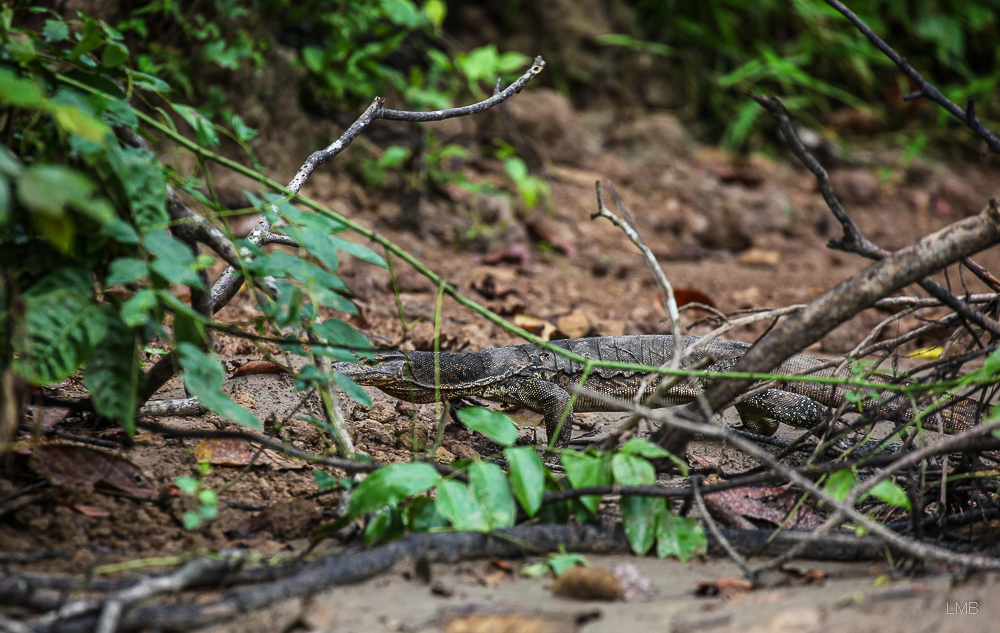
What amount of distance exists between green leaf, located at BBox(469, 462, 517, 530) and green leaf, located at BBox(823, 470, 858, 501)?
0.88 metres

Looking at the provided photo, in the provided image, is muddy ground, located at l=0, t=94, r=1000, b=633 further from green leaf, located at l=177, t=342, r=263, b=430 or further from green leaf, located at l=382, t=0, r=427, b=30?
green leaf, located at l=382, t=0, r=427, b=30

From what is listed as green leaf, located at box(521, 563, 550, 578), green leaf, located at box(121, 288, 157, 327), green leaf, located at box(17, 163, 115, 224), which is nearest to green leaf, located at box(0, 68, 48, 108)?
green leaf, located at box(17, 163, 115, 224)

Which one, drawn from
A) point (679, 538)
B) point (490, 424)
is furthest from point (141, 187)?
point (679, 538)

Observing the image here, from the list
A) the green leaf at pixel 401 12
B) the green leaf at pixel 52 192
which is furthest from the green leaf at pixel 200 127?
the green leaf at pixel 401 12

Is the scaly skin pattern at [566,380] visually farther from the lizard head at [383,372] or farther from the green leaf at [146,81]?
the green leaf at [146,81]

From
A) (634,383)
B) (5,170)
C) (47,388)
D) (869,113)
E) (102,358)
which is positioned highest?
(869,113)

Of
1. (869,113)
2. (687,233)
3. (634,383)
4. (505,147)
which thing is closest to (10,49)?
(634,383)

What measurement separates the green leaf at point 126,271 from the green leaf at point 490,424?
903mm

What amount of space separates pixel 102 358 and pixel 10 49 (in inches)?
32.2

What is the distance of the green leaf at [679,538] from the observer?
7.03 feet

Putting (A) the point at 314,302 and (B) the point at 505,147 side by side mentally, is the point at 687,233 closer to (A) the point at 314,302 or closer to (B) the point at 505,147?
(B) the point at 505,147

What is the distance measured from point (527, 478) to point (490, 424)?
0.22 meters

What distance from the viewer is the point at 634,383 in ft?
15.2

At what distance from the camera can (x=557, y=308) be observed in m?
5.61
